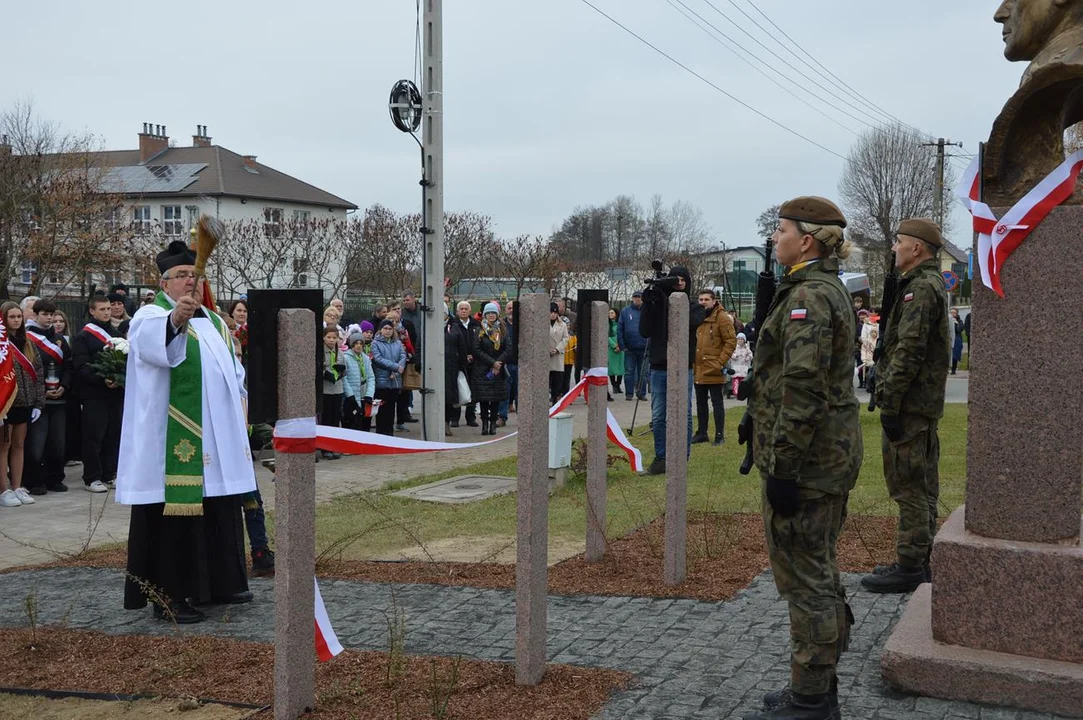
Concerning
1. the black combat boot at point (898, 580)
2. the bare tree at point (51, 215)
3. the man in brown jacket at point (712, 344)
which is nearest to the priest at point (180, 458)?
the black combat boot at point (898, 580)

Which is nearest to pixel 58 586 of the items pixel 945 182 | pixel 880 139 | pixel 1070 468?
pixel 1070 468

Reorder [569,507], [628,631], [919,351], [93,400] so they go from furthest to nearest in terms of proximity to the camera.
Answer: [93,400]
[569,507]
[919,351]
[628,631]

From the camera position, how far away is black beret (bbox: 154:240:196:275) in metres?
6.66

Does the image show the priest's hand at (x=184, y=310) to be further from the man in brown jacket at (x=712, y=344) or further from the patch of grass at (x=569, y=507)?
the man in brown jacket at (x=712, y=344)

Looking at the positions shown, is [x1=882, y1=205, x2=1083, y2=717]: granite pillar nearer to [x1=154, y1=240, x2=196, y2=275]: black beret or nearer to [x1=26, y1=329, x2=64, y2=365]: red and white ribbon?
[x1=154, y1=240, x2=196, y2=275]: black beret

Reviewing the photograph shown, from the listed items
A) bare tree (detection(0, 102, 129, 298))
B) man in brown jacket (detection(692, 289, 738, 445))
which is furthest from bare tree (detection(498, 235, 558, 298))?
man in brown jacket (detection(692, 289, 738, 445))

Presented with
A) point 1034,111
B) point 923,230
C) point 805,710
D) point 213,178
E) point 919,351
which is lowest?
point 805,710

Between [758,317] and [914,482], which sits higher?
[758,317]

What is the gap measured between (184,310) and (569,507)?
4883mm

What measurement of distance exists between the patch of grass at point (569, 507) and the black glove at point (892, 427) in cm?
235

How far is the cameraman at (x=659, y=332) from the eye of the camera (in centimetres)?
1013

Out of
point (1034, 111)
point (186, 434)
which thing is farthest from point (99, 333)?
point (1034, 111)

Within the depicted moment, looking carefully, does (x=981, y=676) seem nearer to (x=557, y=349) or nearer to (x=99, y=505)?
(x=99, y=505)

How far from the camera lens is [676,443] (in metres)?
6.90
